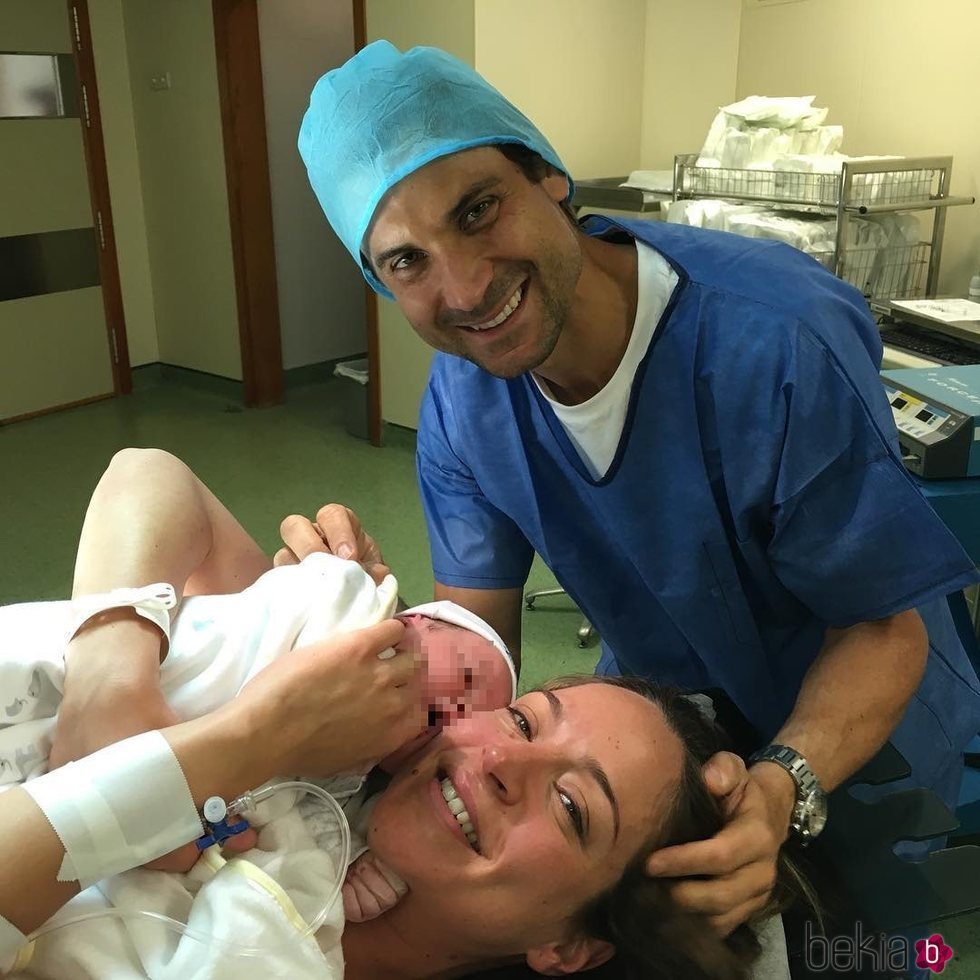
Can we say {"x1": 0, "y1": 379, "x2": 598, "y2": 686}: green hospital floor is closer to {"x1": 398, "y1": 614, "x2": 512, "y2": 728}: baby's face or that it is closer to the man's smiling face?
{"x1": 398, "y1": 614, "x2": 512, "y2": 728}: baby's face

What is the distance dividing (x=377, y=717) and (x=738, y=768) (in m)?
0.40

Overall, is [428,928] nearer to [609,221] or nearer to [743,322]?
[743,322]

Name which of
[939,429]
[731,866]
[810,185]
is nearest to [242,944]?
[731,866]

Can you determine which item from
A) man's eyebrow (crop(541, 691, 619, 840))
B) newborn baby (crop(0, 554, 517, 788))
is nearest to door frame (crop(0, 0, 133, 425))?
newborn baby (crop(0, 554, 517, 788))

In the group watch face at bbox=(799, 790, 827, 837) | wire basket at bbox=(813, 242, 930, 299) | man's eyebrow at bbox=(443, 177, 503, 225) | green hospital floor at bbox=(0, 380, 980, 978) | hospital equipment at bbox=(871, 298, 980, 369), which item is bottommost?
green hospital floor at bbox=(0, 380, 980, 978)

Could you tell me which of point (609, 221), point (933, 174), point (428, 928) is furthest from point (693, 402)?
point (933, 174)

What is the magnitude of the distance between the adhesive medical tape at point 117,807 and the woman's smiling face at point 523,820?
260 millimetres

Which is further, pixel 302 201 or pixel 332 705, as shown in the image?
pixel 302 201

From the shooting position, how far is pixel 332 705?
0.94m

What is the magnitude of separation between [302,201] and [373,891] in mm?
4468

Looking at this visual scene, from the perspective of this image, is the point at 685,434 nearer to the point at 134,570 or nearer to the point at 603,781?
the point at 603,781

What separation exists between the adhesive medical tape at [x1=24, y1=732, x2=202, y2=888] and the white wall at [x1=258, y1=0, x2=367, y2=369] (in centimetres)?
443

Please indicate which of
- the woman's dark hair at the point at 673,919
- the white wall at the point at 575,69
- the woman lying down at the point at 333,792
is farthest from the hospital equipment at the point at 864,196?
the woman's dark hair at the point at 673,919

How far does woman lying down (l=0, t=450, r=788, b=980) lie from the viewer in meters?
0.82
